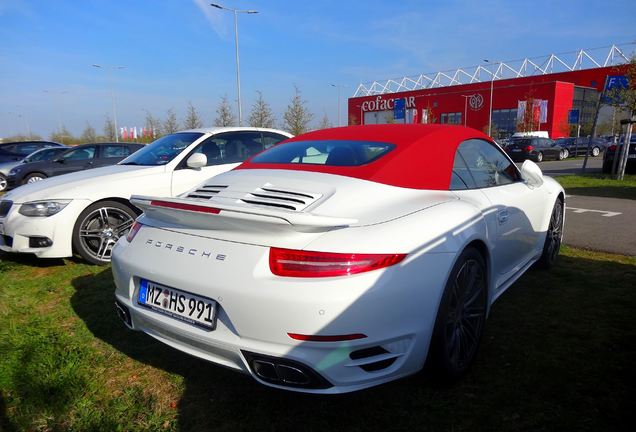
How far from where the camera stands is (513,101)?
4834 centimetres

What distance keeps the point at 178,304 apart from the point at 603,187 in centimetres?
1144

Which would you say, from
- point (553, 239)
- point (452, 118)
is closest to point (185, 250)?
point (553, 239)

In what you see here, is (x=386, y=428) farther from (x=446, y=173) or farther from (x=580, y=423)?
(x=446, y=173)

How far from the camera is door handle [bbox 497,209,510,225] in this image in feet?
9.55

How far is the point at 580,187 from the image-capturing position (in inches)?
429

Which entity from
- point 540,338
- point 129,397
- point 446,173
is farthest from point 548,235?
point 129,397

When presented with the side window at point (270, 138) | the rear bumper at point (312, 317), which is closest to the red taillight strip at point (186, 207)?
the rear bumper at point (312, 317)

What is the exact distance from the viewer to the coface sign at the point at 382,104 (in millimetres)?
59188

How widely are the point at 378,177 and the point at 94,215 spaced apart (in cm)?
354

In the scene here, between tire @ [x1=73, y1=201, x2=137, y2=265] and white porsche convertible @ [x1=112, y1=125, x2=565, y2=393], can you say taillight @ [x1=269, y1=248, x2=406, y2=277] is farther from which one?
tire @ [x1=73, y1=201, x2=137, y2=265]

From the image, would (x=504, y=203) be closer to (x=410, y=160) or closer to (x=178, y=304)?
(x=410, y=160)

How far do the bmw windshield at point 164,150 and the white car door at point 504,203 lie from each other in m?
3.60

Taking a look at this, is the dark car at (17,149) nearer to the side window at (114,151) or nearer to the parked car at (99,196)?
the side window at (114,151)

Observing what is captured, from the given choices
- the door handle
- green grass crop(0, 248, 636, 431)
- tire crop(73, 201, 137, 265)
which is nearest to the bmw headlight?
tire crop(73, 201, 137, 265)
